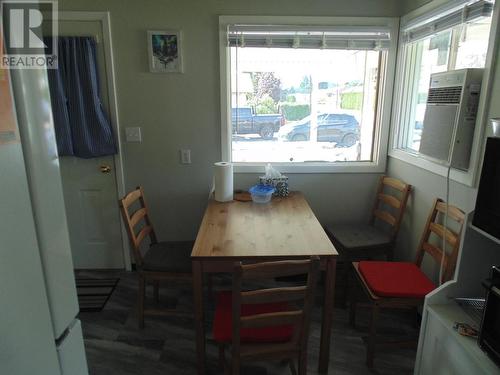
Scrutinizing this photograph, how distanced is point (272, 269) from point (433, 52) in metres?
1.92

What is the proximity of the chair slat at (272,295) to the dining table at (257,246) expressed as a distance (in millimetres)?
310

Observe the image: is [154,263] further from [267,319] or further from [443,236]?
[443,236]

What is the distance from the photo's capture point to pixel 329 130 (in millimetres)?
2836

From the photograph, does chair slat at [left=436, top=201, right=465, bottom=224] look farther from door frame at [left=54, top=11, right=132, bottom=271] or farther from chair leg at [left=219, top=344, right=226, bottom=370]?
door frame at [left=54, top=11, right=132, bottom=271]

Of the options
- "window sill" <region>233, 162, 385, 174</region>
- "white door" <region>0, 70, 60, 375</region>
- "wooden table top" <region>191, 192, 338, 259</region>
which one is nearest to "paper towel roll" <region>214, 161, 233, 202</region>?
"wooden table top" <region>191, 192, 338, 259</region>

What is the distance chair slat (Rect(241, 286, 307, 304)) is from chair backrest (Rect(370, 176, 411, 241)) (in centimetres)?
135

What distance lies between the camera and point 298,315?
4.73ft

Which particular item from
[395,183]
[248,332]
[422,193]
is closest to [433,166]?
[422,193]

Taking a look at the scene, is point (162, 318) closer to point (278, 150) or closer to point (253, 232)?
point (253, 232)

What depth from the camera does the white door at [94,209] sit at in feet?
8.98

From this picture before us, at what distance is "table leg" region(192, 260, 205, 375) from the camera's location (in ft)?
5.58

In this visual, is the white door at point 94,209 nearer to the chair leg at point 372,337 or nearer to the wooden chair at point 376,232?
the wooden chair at point 376,232

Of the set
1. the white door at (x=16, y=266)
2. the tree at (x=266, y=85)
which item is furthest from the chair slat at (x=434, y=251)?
the white door at (x=16, y=266)

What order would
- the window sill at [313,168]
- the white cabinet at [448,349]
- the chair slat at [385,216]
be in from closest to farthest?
the white cabinet at [448,349] < the chair slat at [385,216] < the window sill at [313,168]
